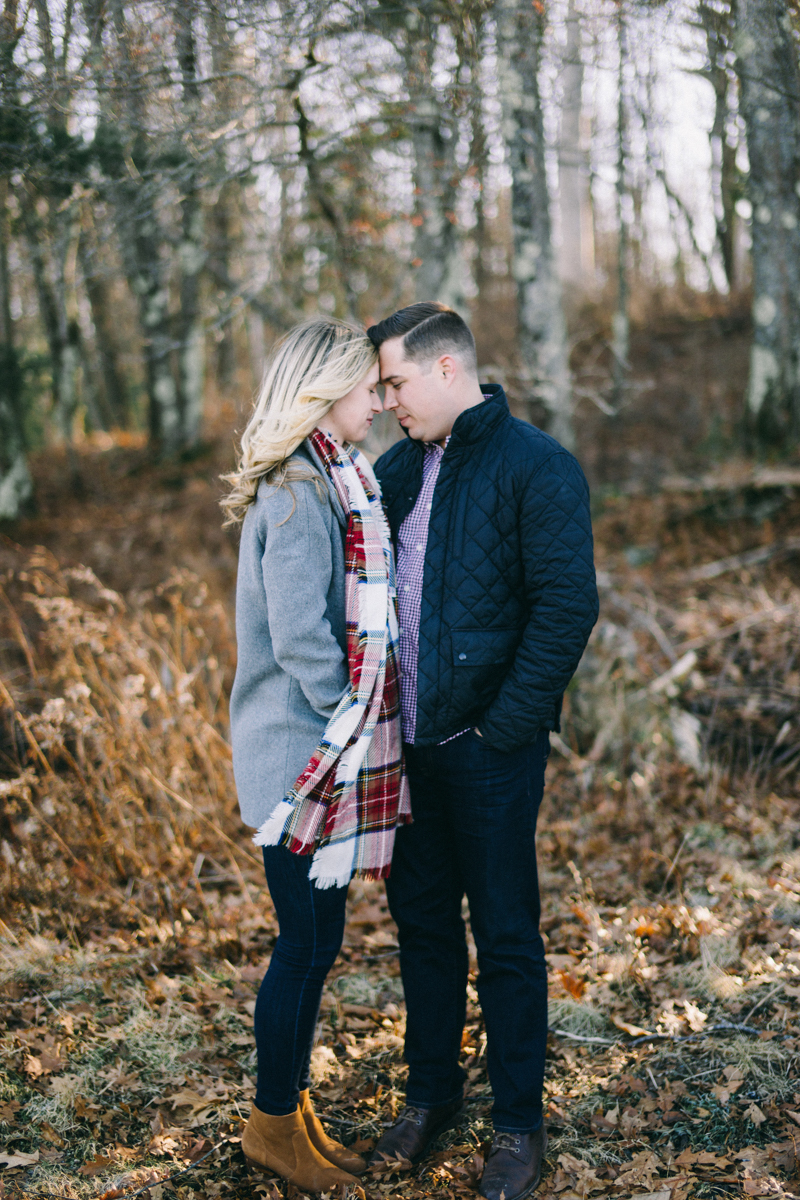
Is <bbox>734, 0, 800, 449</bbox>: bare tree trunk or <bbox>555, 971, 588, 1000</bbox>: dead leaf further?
<bbox>734, 0, 800, 449</bbox>: bare tree trunk

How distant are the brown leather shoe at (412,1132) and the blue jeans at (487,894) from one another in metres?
0.04

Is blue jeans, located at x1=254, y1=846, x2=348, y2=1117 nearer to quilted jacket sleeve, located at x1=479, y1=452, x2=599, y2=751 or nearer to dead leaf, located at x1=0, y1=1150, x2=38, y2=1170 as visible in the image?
quilted jacket sleeve, located at x1=479, y1=452, x2=599, y2=751

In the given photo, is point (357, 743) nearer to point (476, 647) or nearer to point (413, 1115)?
point (476, 647)

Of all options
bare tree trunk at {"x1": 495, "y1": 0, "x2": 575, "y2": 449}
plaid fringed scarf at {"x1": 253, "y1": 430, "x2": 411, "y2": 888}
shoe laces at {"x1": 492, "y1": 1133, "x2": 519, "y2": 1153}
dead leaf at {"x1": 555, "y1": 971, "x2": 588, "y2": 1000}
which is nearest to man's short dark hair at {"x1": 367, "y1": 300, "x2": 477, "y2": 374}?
plaid fringed scarf at {"x1": 253, "y1": 430, "x2": 411, "y2": 888}

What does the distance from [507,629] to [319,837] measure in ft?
2.64

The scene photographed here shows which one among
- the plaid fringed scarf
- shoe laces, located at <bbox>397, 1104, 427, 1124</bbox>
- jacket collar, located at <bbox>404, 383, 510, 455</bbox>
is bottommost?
shoe laces, located at <bbox>397, 1104, 427, 1124</bbox>

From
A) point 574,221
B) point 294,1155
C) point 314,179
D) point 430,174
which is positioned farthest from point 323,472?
point 574,221

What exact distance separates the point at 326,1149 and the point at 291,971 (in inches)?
26.2

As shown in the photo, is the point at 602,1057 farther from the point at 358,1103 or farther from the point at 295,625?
the point at 295,625

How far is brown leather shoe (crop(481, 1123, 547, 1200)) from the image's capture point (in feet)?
8.01

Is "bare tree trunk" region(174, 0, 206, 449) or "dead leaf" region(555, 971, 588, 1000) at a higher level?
"bare tree trunk" region(174, 0, 206, 449)

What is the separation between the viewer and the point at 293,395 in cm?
237

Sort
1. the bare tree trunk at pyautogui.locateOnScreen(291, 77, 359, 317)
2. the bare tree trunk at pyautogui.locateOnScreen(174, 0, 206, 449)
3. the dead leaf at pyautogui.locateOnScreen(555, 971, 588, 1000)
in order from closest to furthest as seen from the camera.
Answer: the dead leaf at pyautogui.locateOnScreen(555, 971, 588, 1000)
the bare tree trunk at pyautogui.locateOnScreen(291, 77, 359, 317)
the bare tree trunk at pyautogui.locateOnScreen(174, 0, 206, 449)

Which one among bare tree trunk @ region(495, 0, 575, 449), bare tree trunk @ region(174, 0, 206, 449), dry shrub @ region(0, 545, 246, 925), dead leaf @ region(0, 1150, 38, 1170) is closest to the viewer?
dead leaf @ region(0, 1150, 38, 1170)
